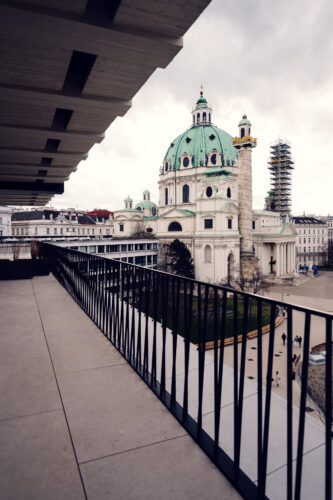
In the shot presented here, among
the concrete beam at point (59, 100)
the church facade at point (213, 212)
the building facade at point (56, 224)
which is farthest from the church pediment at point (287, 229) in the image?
the concrete beam at point (59, 100)

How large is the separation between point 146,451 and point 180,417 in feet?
1.74

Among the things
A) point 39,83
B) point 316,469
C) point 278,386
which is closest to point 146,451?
point 316,469

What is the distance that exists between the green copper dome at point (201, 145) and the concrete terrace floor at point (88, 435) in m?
58.6

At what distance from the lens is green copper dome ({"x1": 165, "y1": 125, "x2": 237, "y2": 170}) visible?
6062 centimetres

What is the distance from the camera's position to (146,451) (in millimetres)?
2422

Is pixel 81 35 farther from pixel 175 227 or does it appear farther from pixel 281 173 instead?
pixel 281 173

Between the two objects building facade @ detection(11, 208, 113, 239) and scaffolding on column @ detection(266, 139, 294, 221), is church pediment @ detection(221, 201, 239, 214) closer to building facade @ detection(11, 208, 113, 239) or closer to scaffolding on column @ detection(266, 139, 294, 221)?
scaffolding on column @ detection(266, 139, 294, 221)

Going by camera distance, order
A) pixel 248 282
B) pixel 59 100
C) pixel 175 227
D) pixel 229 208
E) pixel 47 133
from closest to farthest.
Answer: pixel 59 100 → pixel 47 133 → pixel 248 282 → pixel 229 208 → pixel 175 227

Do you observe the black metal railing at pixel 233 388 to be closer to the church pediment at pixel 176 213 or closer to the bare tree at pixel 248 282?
the bare tree at pixel 248 282

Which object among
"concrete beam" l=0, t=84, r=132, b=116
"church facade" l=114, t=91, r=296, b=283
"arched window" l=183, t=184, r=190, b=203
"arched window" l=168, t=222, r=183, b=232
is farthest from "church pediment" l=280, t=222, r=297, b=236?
"concrete beam" l=0, t=84, r=132, b=116

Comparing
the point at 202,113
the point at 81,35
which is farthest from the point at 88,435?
the point at 202,113

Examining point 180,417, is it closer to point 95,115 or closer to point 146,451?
point 146,451

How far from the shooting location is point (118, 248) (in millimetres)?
51969

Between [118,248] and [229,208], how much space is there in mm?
19514
